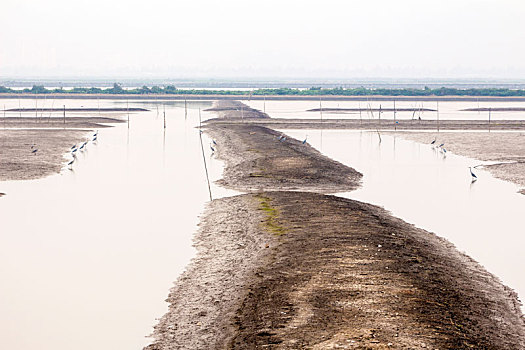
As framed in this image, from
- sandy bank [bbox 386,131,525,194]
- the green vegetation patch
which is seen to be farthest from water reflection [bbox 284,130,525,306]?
the green vegetation patch

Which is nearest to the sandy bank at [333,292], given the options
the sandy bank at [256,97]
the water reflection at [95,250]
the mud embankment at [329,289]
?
the mud embankment at [329,289]

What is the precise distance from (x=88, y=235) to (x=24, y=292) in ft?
16.4

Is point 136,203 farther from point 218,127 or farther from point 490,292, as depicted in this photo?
point 218,127

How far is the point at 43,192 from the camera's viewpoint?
26.0 meters

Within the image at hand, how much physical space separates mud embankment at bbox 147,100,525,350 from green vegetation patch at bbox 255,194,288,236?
33mm

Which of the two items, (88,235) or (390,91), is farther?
(390,91)

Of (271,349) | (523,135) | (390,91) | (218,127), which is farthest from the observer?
(390,91)

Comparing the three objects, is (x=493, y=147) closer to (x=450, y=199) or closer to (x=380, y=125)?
(x=450, y=199)

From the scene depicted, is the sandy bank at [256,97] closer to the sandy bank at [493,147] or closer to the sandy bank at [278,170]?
the sandy bank at [493,147]

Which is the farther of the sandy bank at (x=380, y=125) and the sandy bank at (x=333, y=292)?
the sandy bank at (x=380, y=125)

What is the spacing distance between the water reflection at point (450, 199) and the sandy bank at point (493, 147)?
1069 mm

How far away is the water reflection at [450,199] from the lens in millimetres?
18203

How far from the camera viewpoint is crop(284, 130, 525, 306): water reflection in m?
18.2

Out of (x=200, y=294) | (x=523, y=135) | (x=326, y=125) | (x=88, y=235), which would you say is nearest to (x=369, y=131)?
(x=326, y=125)
